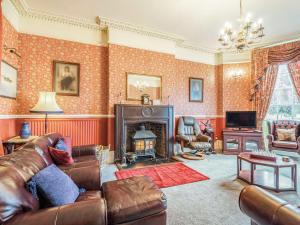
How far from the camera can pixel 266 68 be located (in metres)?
5.04

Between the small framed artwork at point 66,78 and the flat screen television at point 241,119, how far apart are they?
172 inches

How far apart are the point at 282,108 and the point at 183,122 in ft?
9.83

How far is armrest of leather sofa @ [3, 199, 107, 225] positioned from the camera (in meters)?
0.96

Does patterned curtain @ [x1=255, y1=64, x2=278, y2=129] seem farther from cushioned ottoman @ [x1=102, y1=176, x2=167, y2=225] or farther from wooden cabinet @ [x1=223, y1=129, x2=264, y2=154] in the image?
cushioned ottoman @ [x1=102, y1=176, x2=167, y2=225]

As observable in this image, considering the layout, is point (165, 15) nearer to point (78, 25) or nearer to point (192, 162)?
point (78, 25)

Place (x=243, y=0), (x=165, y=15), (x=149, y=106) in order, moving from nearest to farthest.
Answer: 1. (x=243, y=0)
2. (x=165, y=15)
3. (x=149, y=106)

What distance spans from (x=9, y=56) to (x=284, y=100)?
6.81 metres

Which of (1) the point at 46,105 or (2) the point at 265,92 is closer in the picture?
(1) the point at 46,105

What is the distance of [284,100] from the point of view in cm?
504

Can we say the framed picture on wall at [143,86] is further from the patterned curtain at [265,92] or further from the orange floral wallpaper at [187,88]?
the patterned curtain at [265,92]

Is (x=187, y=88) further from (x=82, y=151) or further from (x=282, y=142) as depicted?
(x=82, y=151)

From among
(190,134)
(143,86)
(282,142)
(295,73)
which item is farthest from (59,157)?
(295,73)

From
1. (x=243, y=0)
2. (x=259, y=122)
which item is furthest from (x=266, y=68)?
(x=243, y=0)

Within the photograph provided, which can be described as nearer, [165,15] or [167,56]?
[165,15]
